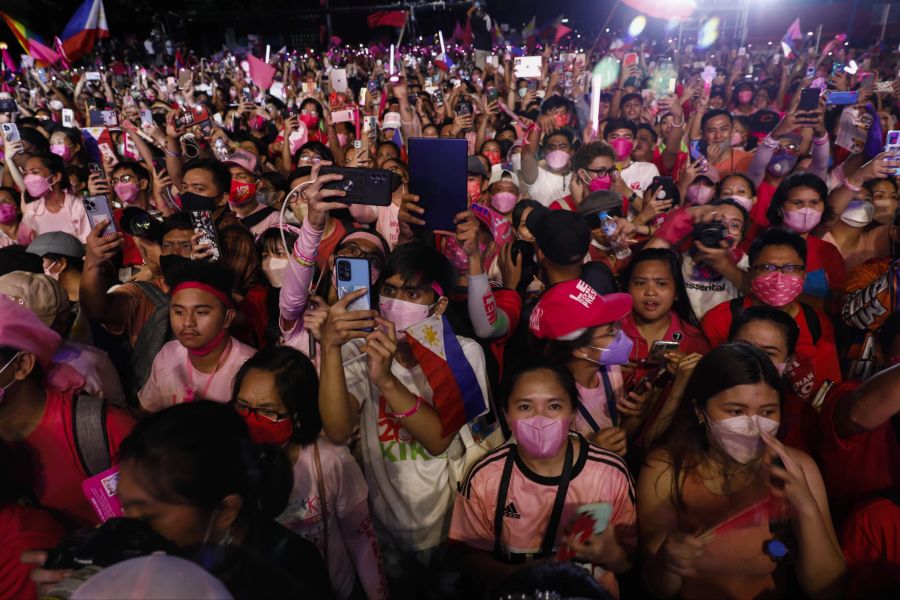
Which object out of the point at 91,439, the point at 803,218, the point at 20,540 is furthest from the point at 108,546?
the point at 803,218

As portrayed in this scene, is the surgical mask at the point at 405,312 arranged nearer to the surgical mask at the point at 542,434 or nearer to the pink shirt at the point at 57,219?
the surgical mask at the point at 542,434

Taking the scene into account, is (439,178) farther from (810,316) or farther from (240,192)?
(240,192)

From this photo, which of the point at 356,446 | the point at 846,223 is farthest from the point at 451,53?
the point at 356,446

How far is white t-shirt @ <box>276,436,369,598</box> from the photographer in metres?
2.01

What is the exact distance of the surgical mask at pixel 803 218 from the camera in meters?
3.71

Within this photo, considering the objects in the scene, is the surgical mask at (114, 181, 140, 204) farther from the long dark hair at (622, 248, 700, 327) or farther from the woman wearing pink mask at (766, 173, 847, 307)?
the woman wearing pink mask at (766, 173, 847, 307)

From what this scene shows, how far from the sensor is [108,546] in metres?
1.08

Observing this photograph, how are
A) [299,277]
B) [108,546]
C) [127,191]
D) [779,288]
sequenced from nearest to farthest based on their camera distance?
[108,546]
[299,277]
[779,288]
[127,191]

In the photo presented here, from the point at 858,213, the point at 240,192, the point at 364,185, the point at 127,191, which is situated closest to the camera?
the point at 364,185

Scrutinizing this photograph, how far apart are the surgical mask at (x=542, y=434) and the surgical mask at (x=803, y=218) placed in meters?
2.78

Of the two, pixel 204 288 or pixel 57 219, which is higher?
pixel 57 219

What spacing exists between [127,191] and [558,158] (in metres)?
4.08

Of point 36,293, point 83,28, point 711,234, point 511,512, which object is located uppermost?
point 83,28

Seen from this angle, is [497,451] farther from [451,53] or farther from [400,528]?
[451,53]
